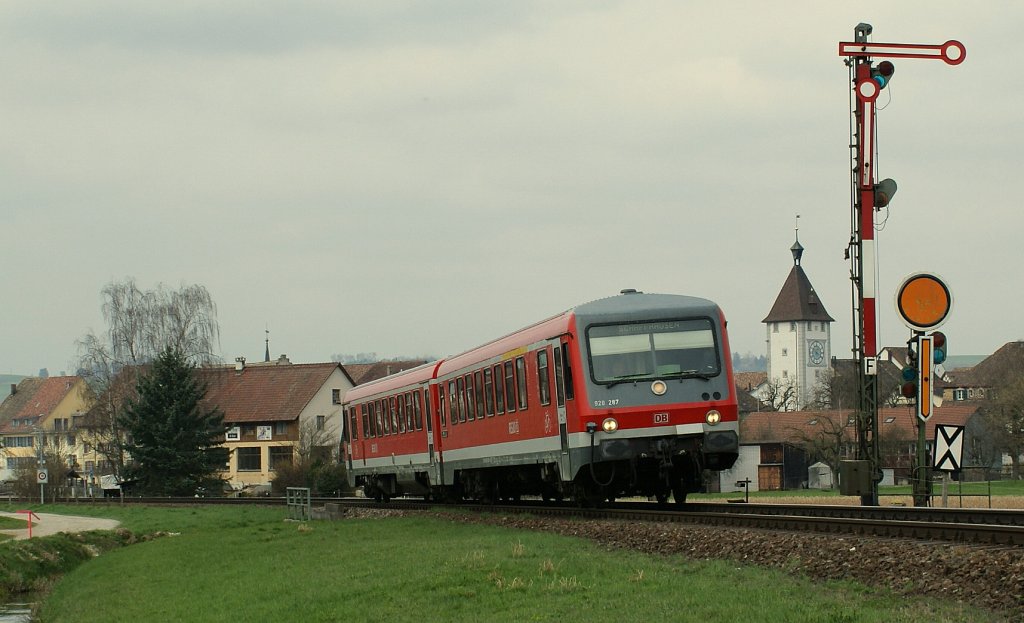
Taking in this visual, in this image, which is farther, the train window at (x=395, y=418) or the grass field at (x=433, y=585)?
the train window at (x=395, y=418)

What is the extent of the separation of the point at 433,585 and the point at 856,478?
400 inches

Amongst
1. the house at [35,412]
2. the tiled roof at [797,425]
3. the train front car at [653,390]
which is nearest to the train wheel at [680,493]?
the train front car at [653,390]

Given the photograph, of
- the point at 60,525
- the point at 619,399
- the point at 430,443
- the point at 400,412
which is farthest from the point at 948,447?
the point at 60,525

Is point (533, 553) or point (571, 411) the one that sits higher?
point (571, 411)

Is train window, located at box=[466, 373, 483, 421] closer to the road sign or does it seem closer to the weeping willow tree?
the road sign

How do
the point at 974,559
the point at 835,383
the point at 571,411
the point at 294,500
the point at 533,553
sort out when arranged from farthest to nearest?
the point at 835,383, the point at 294,500, the point at 571,411, the point at 533,553, the point at 974,559

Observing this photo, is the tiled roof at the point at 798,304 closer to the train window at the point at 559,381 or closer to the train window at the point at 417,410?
the train window at the point at 417,410

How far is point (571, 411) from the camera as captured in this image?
22547 mm

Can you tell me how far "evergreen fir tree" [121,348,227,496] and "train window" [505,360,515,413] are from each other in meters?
43.4

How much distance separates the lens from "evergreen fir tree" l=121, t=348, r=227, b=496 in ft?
220

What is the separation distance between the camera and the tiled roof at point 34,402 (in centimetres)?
13600

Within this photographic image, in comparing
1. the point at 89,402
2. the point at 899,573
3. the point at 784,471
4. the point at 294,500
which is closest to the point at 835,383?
the point at 784,471

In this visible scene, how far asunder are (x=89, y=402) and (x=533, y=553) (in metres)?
72.7

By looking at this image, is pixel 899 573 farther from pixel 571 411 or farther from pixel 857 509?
pixel 571 411
